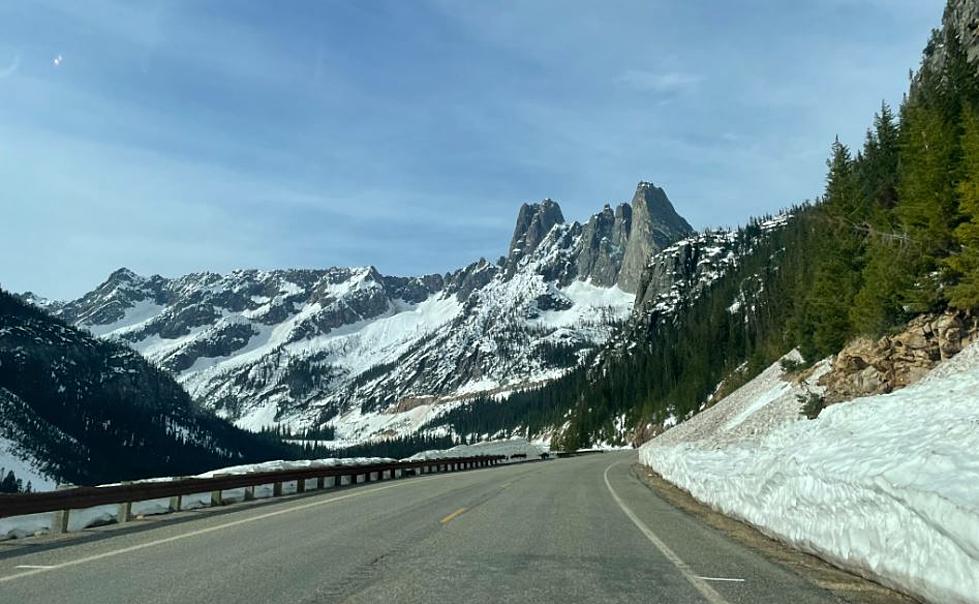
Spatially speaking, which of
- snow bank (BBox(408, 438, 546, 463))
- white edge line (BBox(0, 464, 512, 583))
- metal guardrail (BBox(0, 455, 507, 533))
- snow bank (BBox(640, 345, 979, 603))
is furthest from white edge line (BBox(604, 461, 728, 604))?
snow bank (BBox(408, 438, 546, 463))

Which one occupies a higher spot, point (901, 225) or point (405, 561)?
point (901, 225)

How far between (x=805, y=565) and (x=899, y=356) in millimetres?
27402

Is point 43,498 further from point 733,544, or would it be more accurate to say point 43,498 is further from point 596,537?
point 733,544

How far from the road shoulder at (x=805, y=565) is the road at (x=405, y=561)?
23cm

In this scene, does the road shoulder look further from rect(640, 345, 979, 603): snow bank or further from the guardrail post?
the guardrail post

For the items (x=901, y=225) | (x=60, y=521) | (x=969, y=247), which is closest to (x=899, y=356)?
(x=969, y=247)

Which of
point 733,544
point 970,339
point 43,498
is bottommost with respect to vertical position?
point 733,544

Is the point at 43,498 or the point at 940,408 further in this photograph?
the point at 940,408

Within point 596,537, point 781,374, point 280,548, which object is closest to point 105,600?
point 280,548

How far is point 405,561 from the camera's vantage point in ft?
28.5

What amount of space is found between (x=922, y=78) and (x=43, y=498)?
69203 millimetres

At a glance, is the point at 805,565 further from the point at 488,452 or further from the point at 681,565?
the point at 488,452

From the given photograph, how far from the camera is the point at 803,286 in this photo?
60594 mm

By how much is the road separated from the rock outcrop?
21.7 m
